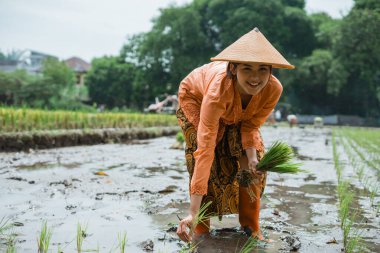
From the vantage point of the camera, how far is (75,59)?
5794 centimetres

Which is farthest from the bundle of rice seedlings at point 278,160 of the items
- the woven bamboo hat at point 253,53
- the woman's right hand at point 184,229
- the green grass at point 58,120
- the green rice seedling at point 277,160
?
the green grass at point 58,120

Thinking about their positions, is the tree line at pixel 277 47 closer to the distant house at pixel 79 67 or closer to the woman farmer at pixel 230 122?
the distant house at pixel 79 67

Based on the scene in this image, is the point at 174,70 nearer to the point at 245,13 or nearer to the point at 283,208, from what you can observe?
the point at 245,13

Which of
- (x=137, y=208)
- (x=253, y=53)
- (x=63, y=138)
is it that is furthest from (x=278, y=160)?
(x=63, y=138)

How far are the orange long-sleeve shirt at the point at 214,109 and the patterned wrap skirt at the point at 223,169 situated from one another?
3.1 inches

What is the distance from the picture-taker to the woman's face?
2.06m

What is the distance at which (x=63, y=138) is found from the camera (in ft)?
26.9

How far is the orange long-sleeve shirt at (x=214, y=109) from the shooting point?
205 centimetres

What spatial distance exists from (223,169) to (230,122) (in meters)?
0.32

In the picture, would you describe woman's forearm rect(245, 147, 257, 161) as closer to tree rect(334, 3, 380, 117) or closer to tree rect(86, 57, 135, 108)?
tree rect(334, 3, 380, 117)

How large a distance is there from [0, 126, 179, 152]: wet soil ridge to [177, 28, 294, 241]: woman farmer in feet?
17.0

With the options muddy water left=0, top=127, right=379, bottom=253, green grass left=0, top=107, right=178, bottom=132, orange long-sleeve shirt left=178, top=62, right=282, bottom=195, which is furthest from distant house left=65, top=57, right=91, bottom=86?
orange long-sleeve shirt left=178, top=62, right=282, bottom=195

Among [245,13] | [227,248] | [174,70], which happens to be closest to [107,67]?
[174,70]

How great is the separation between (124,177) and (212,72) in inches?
98.2
